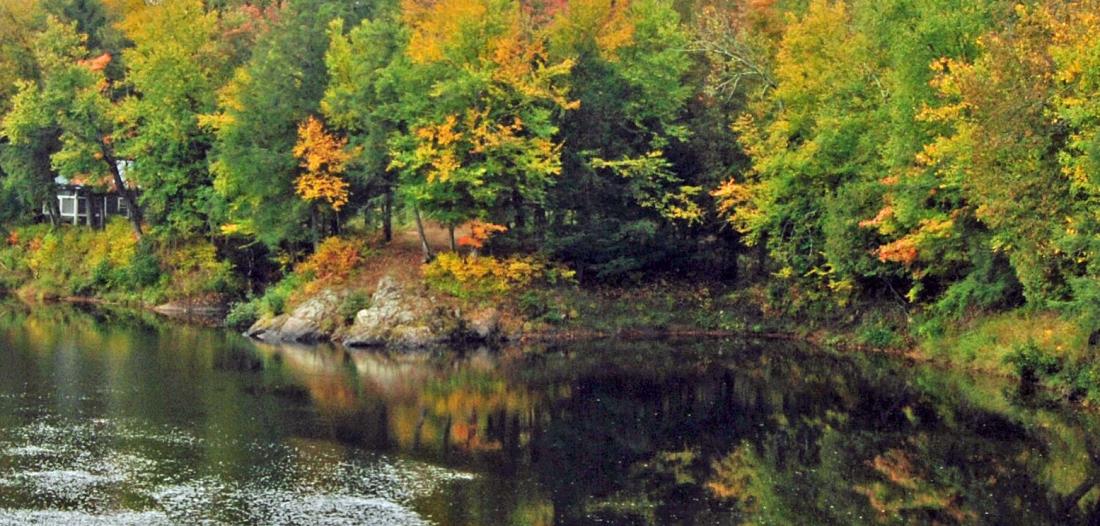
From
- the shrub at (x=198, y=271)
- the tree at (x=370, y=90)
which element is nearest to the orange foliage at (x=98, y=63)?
the shrub at (x=198, y=271)

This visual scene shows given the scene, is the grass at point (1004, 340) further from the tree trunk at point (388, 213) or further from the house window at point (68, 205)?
the house window at point (68, 205)

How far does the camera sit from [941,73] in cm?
3675

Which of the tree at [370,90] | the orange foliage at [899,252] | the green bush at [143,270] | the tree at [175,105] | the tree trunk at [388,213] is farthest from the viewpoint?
the green bush at [143,270]

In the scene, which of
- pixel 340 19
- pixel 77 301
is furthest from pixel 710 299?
pixel 77 301

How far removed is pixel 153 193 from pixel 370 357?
64.4ft

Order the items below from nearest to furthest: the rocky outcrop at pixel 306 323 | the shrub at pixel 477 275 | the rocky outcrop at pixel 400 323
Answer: the rocky outcrop at pixel 400 323 < the rocky outcrop at pixel 306 323 < the shrub at pixel 477 275

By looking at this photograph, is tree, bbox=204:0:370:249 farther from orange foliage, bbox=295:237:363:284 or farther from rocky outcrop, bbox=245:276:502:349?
rocky outcrop, bbox=245:276:502:349

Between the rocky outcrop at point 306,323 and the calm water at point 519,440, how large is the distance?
3380mm

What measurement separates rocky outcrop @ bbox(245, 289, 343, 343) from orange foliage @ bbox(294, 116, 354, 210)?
3.77 meters

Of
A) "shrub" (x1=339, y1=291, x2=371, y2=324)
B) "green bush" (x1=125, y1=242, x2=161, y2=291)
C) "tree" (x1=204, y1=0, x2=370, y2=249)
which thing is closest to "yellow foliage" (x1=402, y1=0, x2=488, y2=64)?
"tree" (x1=204, y1=0, x2=370, y2=249)

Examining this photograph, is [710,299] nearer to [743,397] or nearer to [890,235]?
[890,235]

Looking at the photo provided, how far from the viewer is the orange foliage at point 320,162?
47.7 m

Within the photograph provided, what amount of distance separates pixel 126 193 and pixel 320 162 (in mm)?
16440

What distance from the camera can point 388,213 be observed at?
5134cm
